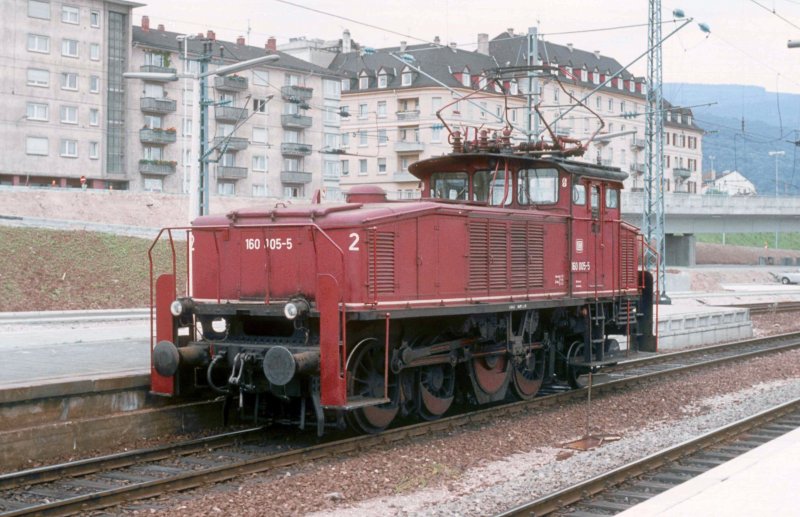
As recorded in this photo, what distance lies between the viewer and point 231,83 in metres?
70.0

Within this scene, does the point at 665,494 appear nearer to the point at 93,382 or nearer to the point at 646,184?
the point at 93,382

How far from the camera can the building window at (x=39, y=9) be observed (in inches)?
2347

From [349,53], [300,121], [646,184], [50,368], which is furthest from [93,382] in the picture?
[349,53]

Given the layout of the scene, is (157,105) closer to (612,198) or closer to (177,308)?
(612,198)

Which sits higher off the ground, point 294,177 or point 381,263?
point 294,177

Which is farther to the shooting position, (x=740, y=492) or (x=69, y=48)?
(x=69, y=48)

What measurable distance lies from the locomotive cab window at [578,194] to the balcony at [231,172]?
179 feet

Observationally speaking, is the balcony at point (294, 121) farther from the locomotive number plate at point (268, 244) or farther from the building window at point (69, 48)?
the locomotive number plate at point (268, 244)

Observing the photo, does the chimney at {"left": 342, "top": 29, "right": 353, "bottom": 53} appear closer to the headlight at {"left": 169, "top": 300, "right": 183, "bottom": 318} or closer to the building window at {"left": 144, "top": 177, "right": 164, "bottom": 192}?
the building window at {"left": 144, "top": 177, "right": 164, "bottom": 192}

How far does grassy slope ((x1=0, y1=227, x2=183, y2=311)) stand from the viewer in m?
32.4

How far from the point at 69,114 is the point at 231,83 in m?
12.7

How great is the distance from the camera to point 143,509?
8797mm

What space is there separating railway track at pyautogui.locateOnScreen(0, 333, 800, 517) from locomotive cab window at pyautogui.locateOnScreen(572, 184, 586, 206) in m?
3.53

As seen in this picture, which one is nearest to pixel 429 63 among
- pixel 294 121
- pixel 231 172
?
pixel 294 121
